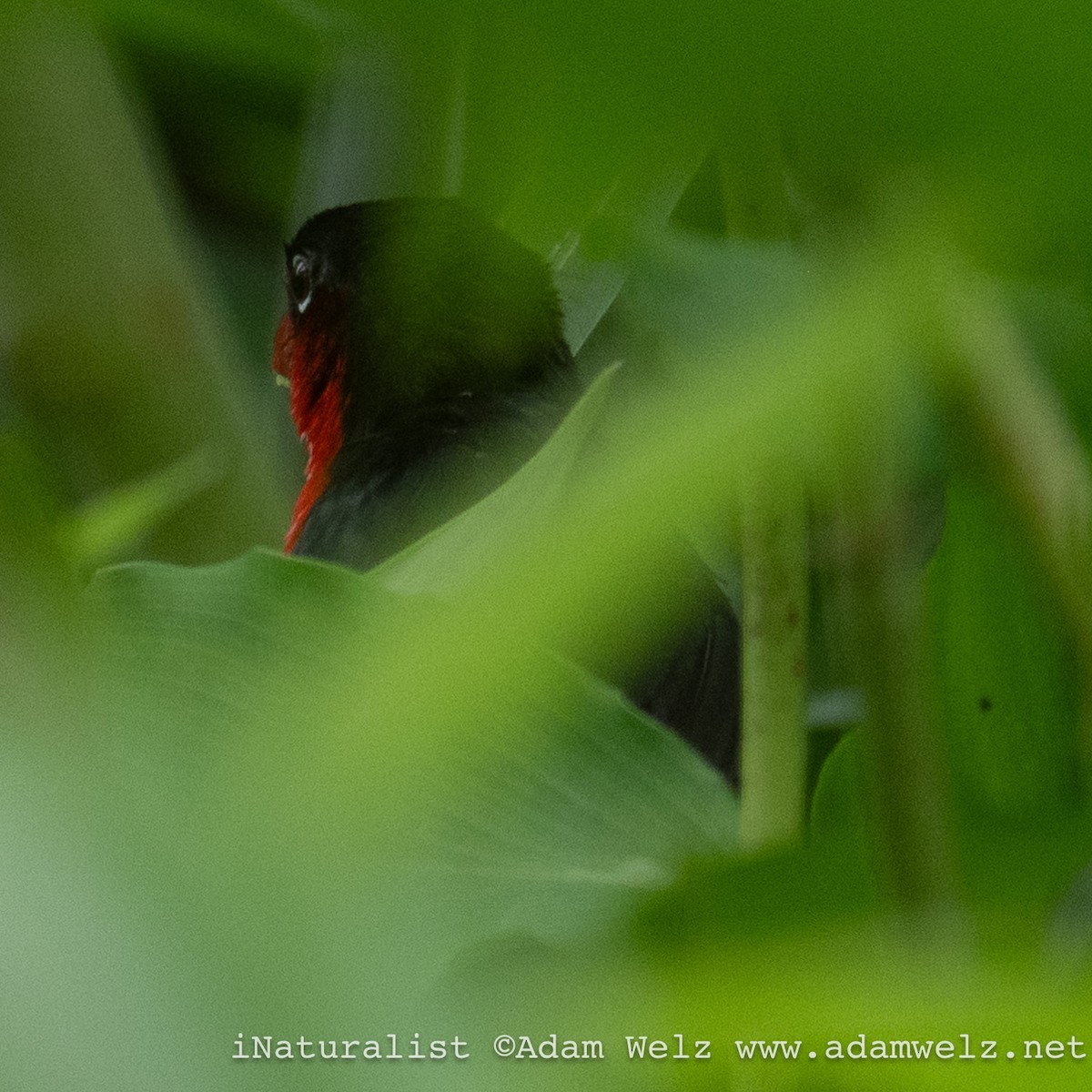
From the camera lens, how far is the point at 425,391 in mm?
964

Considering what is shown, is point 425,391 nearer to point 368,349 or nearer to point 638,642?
point 368,349

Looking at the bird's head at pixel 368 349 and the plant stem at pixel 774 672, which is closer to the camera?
the plant stem at pixel 774 672

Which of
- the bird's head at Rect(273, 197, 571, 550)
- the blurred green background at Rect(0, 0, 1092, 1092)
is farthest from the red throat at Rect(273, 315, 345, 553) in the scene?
the blurred green background at Rect(0, 0, 1092, 1092)

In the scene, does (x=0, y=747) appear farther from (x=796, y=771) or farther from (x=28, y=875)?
(x=796, y=771)

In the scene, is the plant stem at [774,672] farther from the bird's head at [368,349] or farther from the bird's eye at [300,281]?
the bird's eye at [300,281]

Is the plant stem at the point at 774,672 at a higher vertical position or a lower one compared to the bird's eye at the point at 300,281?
lower

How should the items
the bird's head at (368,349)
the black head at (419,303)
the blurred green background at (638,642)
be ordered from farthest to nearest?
1. the bird's head at (368,349)
2. the black head at (419,303)
3. the blurred green background at (638,642)

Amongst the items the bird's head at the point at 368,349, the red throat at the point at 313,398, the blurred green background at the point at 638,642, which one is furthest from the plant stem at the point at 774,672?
the red throat at the point at 313,398

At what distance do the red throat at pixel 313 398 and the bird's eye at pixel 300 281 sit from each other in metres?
0.03

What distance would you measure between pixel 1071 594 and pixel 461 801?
8 cm

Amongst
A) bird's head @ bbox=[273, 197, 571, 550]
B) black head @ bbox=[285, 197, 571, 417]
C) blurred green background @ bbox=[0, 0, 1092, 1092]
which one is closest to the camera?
blurred green background @ bbox=[0, 0, 1092, 1092]

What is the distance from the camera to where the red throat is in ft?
3.90

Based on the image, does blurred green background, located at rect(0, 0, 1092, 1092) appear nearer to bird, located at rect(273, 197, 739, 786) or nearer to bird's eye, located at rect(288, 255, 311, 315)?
bird, located at rect(273, 197, 739, 786)

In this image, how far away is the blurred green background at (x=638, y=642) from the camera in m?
0.15
